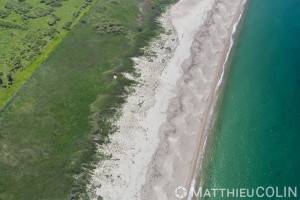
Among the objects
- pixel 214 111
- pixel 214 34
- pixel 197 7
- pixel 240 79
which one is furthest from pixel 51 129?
pixel 197 7

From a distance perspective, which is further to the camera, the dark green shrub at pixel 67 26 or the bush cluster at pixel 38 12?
the bush cluster at pixel 38 12

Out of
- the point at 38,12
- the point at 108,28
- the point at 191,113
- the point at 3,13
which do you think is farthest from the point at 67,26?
the point at 191,113

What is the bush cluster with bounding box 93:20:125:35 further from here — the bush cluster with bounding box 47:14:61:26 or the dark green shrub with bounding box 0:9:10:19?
the dark green shrub with bounding box 0:9:10:19

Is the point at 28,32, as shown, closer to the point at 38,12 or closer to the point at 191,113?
the point at 38,12

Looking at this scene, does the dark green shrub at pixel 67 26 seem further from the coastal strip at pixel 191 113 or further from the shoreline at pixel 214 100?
the shoreline at pixel 214 100

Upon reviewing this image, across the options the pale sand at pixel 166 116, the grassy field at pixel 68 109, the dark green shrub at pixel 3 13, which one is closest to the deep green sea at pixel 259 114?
the pale sand at pixel 166 116

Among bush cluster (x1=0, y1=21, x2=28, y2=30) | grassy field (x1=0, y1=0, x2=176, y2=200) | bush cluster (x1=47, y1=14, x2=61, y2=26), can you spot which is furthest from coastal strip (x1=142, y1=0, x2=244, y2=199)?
bush cluster (x1=0, y1=21, x2=28, y2=30)
